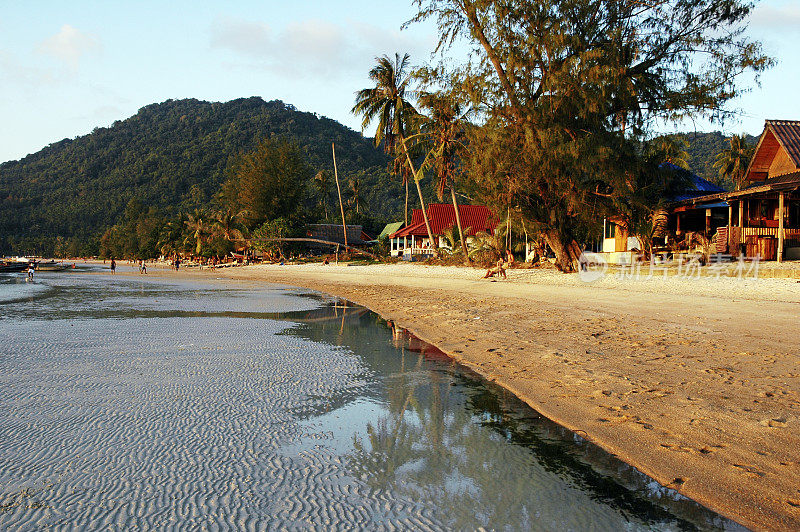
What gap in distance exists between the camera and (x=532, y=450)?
444 centimetres

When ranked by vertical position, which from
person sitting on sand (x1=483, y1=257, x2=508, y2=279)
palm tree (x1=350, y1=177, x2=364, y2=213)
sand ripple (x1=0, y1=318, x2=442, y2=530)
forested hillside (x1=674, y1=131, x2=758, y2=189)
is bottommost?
sand ripple (x1=0, y1=318, x2=442, y2=530)

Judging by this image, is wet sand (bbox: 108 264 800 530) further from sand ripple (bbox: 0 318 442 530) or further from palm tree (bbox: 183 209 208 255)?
palm tree (bbox: 183 209 208 255)

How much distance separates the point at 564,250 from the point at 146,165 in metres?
124

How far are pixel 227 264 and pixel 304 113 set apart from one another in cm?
8584

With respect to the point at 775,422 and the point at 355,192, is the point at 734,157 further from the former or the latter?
the point at 775,422

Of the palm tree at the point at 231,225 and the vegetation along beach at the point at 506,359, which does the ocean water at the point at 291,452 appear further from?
the palm tree at the point at 231,225

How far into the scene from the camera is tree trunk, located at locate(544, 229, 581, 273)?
20484mm

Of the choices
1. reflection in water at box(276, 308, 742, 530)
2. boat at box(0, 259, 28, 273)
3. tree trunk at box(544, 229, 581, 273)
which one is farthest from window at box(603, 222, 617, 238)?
boat at box(0, 259, 28, 273)

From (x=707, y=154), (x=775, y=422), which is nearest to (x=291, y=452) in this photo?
(x=775, y=422)

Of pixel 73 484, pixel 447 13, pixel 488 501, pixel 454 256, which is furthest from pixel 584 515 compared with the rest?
pixel 454 256

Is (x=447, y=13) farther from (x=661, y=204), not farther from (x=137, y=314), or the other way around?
(x=137, y=314)

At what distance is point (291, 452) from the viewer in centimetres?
424

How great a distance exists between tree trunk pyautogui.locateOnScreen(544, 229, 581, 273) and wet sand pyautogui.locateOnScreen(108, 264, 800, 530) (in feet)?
17.9

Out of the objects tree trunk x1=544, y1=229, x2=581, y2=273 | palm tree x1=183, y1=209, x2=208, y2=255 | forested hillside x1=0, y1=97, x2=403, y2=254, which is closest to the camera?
tree trunk x1=544, y1=229, x2=581, y2=273
